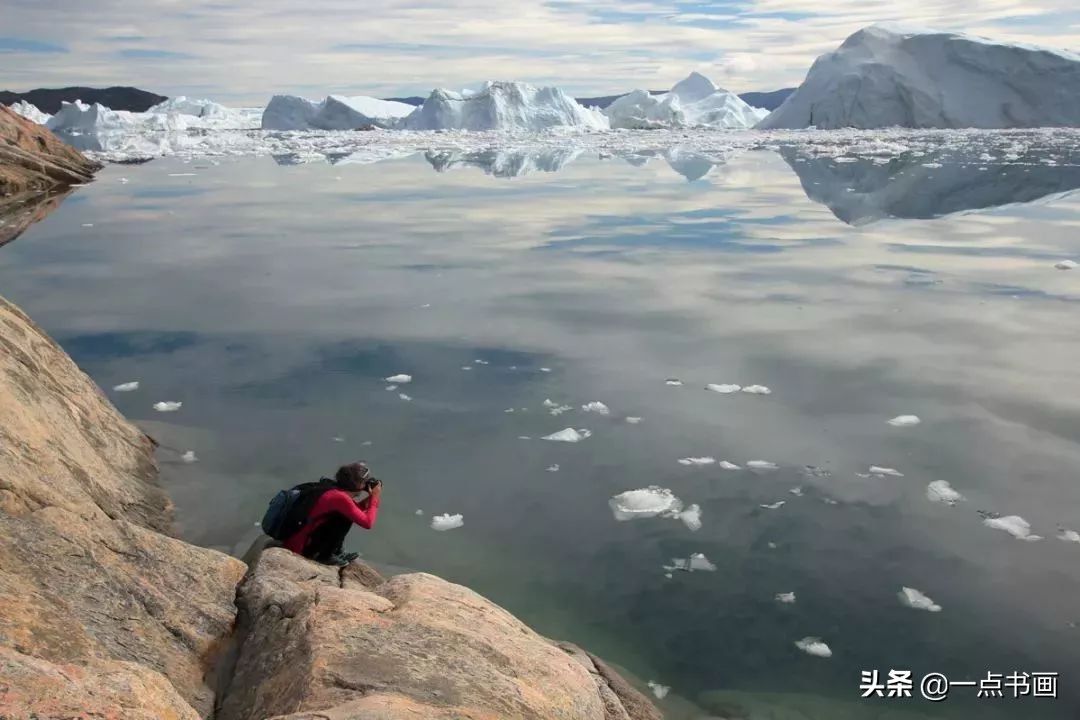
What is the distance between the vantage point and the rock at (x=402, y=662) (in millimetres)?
2859

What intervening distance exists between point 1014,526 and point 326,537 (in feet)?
13.4

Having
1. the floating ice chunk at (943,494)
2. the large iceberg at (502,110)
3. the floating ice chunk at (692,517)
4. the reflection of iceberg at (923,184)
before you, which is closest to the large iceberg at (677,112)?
the large iceberg at (502,110)

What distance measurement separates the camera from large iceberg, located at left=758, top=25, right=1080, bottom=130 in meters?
53.2

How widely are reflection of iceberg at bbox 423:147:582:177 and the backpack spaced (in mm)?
23539

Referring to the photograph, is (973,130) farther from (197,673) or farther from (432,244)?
(197,673)

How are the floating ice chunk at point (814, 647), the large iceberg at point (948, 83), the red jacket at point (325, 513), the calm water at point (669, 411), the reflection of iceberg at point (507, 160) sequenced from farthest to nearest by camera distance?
the large iceberg at point (948, 83) < the reflection of iceberg at point (507, 160) < the red jacket at point (325, 513) < the calm water at point (669, 411) < the floating ice chunk at point (814, 647)

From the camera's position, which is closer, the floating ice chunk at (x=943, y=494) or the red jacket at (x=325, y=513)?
the red jacket at (x=325, y=513)

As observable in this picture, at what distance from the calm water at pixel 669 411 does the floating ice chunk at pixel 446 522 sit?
2.6 inches

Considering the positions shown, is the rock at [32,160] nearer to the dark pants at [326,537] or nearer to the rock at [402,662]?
the dark pants at [326,537]

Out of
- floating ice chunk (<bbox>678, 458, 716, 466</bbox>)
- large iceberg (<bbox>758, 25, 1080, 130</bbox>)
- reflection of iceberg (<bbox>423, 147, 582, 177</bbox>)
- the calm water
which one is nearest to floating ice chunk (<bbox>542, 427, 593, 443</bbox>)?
the calm water

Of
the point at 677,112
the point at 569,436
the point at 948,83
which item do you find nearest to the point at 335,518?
the point at 569,436

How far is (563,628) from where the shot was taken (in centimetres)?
433

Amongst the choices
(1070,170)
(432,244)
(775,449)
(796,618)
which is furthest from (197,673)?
(1070,170)

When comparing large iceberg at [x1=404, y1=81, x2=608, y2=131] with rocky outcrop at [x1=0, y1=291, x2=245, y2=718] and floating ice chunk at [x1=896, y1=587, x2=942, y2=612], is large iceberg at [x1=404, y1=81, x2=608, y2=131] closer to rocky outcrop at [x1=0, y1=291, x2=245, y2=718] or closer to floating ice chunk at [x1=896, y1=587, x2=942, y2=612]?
rocky outcrop at [x1=0, y1=291, x2=245, y2=718]
